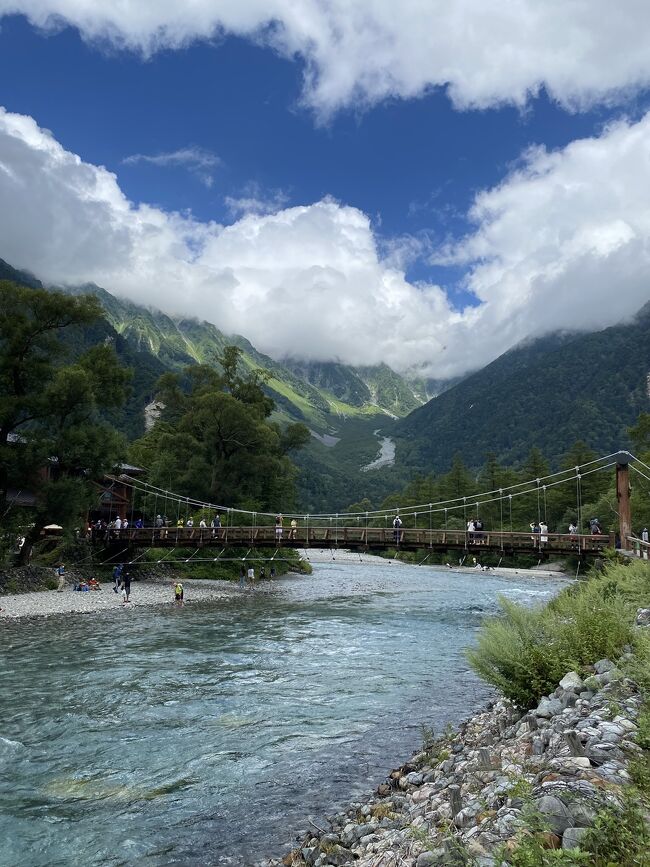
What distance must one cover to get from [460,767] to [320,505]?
176 m

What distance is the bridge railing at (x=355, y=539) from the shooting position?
105ft

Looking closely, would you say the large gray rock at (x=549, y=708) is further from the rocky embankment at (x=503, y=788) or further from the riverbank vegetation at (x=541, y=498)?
the riverbank vegetation at (x=541, y=498)

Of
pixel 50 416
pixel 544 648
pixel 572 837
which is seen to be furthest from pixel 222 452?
pixel 572 837

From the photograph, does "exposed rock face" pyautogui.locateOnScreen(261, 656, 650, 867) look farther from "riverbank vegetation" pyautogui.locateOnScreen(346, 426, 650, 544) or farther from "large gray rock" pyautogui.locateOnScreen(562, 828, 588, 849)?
"riverbank vegetation" pyautogui.locateOnScreen(346, 426, 650, 544)

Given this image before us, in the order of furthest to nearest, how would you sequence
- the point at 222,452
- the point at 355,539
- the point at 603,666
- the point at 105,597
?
the point at 222,452
the point at 355,539
the point at 105,597
the point at 603,666

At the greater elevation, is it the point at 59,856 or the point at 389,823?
the point at 389,823

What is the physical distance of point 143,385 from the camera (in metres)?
148

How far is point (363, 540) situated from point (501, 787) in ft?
97.2

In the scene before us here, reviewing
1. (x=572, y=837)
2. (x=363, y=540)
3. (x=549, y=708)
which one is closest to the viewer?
(x=572, y=837)

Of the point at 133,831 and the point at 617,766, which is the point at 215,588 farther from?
the point at 617,766

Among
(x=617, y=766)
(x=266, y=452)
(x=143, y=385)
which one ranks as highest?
(x=143, y=385)

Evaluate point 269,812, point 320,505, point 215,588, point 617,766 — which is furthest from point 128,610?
point 320,505

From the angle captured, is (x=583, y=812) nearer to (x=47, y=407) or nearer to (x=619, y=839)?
(x=619, y=839)

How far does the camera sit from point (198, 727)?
10281 millimetres
